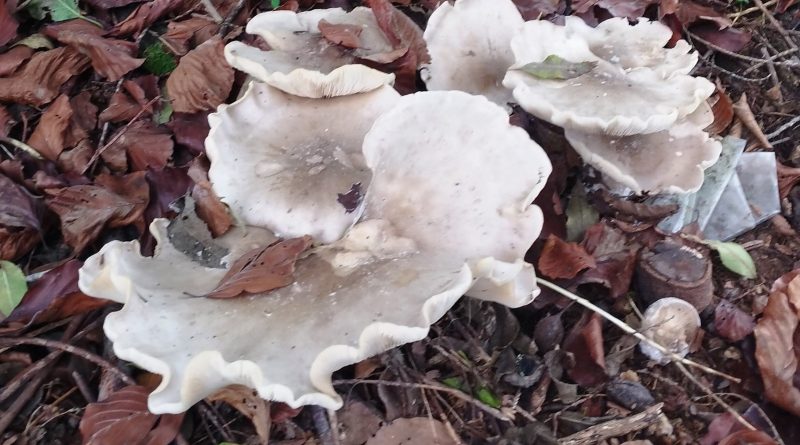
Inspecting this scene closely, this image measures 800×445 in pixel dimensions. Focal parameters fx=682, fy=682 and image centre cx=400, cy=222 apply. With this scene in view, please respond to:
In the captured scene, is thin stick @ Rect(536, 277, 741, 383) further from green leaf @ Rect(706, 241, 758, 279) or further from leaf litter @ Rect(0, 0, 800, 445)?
green leaf @ Rect(706, 241, 758, 279)

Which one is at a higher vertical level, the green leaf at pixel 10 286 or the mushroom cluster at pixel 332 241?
the mushroom cluster at pixel 332 241

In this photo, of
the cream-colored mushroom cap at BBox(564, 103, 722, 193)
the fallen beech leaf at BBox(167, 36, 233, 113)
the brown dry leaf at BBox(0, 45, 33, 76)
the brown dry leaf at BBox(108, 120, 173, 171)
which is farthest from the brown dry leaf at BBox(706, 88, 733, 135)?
the brown dry leaf at BBox(0, 45, 33, 76)

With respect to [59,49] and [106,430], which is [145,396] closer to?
[106,430]

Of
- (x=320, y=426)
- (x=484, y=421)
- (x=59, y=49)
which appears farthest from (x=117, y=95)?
(x=484, y=421)

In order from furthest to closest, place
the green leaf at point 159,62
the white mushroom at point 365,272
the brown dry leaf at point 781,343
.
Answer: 1. the green leaf at point 159,62
2. the brown dry leaf at point 781,343
3. the white mushroom at point 365,272

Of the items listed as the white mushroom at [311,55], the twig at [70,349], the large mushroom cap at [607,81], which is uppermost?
the white mushroom at [311,55]

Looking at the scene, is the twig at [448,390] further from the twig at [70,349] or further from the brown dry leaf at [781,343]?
the brown dry leaf at [781,343]

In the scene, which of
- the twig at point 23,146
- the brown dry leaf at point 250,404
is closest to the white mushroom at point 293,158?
the brown dry leaf at point 250,404
